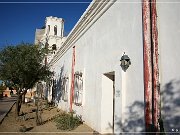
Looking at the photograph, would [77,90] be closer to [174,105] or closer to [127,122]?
[127,122]

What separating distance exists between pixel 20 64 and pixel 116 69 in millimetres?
6930

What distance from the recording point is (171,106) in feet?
15.6

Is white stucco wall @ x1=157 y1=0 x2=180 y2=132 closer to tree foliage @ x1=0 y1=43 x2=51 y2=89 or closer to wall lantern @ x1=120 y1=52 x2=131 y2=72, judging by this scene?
wall lantern @ x1=120 y1=52 x2=131 y2=72

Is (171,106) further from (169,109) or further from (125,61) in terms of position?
(125,61)

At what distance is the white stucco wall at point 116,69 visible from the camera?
5859mm

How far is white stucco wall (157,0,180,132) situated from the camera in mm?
4703

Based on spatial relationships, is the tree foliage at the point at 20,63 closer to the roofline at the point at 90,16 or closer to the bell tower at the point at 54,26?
the roofline at the point at 90,16

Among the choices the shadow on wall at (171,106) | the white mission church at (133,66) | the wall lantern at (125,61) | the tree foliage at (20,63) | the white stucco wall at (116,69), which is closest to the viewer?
the shadow on wall at (171,106)

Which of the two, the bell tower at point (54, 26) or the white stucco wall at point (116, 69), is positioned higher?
the bell tower at point (54, 26)

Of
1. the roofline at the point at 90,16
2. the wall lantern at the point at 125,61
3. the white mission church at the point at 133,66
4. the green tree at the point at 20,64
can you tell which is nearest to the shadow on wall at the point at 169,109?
the white mission church at the point at 133,66

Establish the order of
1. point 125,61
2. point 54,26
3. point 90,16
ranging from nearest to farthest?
point 125,61 < point 90,16 < point 54,26

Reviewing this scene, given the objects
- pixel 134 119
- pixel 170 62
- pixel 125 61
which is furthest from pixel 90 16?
pixel 170 62

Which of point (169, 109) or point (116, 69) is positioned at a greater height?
point (116, 69)

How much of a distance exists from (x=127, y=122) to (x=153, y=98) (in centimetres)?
132
